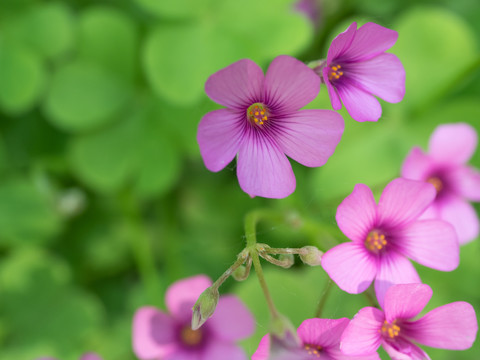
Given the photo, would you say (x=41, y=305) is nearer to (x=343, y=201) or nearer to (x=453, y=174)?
(x=343, y=201)

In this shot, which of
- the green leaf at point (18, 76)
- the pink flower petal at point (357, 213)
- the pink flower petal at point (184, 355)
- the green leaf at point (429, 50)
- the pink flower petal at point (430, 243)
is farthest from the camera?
the green leaf at point (429, 50)

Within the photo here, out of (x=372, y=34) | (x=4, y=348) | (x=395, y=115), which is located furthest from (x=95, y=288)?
(x=372, y=34)

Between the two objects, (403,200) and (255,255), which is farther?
(403,200)

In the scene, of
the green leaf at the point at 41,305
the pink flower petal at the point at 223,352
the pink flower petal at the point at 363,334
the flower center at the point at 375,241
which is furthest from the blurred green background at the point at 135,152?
the pink flower petal at the point at 363,334

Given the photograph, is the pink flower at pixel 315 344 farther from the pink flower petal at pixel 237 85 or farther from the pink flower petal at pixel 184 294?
the pink flower petal at pixel 237 85

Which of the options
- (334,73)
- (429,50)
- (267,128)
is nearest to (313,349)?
(267,128)

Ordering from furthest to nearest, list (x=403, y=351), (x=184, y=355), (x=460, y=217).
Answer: (x=460, y=217) < (x=184, y=355) < (x=403, y=351)

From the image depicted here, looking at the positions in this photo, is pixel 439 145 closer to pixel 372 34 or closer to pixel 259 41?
pixel 372 34
